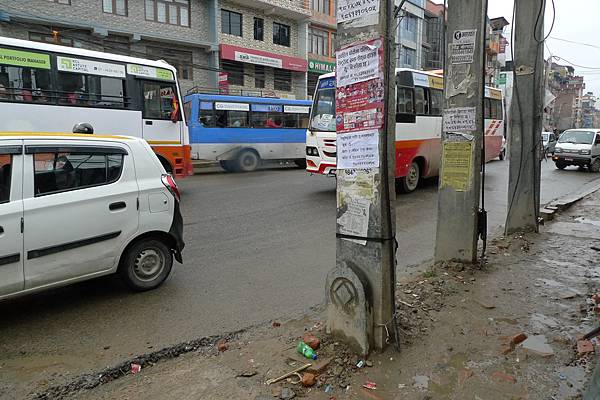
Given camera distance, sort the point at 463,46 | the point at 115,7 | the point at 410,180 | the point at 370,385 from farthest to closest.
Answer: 1. the point at 115,7
2. the point at 410,180
3. the point at 463,46
4. the point at 370,385

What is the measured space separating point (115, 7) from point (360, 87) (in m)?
22.3

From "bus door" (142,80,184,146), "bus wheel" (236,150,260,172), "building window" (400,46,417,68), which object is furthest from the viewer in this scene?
"building window" (400,46,417,68)

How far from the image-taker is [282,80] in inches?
1113

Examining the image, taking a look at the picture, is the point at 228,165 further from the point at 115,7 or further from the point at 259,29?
the point at 259,29

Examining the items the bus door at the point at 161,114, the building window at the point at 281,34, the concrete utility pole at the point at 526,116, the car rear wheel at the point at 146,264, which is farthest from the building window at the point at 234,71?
the car rear wheel at the point at 146,264

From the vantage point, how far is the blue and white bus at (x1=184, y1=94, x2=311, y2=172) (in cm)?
1617

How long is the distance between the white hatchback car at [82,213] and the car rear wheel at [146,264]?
0.4 inches

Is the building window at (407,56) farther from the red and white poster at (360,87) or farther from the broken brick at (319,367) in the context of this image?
the broken brick at (319,367)

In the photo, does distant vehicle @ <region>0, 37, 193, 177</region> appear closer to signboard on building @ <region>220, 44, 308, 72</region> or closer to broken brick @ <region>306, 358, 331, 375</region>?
broken brick @ <region>306, 358, 331, 375</region>

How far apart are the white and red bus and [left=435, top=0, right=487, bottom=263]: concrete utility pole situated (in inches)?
179

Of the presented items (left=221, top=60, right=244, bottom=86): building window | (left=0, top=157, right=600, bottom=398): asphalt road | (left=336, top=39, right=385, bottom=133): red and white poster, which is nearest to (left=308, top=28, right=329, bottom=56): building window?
(left=221, top=60, right=244, bottom=86): building window

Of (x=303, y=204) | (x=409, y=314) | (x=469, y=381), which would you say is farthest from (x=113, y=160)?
(x=303, y=204)

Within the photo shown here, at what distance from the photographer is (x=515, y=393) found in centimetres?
269

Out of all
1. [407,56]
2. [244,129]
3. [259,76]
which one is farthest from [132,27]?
[407,56]
